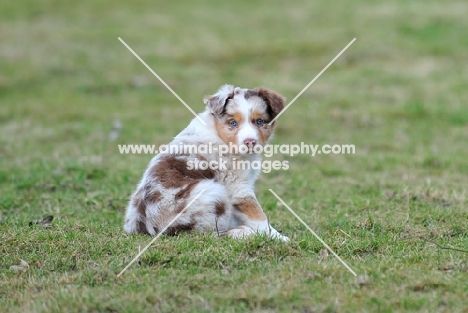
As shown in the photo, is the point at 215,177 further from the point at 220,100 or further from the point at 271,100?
the point at 271,100

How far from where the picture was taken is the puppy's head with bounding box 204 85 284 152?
26.3 ft

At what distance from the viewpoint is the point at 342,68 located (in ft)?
72.2

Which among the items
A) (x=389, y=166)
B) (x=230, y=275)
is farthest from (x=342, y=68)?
(x=230, y=275)

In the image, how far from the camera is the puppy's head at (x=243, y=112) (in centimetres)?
801

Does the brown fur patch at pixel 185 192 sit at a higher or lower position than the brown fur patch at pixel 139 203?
higher

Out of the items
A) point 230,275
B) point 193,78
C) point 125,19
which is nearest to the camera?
point 230,275

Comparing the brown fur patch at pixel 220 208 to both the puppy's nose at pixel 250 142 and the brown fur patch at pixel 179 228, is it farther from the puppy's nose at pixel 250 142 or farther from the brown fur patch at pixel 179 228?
the puppy's nose at pixel 250 142

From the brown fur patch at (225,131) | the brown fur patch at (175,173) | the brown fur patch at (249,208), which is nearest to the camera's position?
the brown fur patch at (175,173)

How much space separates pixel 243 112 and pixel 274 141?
759 cm

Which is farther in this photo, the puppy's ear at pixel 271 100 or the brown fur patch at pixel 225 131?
the puppy's ear at pixel 271 100

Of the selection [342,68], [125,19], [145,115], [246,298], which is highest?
[125,19]

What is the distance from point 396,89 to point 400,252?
12910mm

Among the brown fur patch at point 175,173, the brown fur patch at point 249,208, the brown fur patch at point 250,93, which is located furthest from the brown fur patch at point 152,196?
the brown fur patch at point 250,93

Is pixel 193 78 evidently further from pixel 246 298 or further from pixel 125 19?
pixel 246 298
